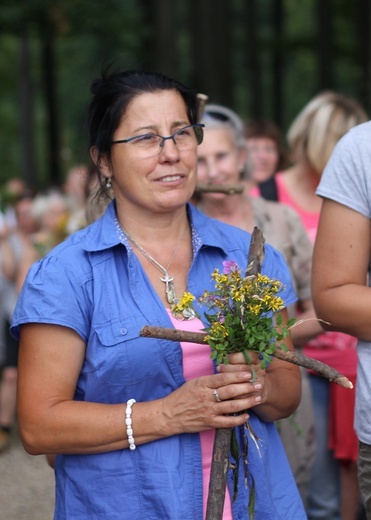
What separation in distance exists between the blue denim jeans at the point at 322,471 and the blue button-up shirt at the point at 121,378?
210 centimetres

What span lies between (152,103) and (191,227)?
42 cm

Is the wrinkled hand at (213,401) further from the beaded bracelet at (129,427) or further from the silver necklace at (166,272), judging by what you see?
the silver necklace at (166,272)

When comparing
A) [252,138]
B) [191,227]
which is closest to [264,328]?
[191,227]

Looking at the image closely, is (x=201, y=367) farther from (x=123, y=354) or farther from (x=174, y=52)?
(x=174, y=52)

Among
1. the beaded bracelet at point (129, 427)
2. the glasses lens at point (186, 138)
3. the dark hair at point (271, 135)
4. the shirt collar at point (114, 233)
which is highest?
the glasses lens at point (186, 138)

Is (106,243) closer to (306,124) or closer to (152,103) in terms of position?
(152,103)

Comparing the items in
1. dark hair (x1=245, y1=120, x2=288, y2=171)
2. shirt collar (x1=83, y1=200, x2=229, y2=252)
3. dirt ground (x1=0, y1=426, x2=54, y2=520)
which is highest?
shirt collar (x1=83, y1=200, x2=229, y2=252)

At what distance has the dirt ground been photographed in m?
7.49

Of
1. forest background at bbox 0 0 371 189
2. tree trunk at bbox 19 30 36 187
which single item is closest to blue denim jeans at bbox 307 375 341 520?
forest background at bbox 0 0 371 189

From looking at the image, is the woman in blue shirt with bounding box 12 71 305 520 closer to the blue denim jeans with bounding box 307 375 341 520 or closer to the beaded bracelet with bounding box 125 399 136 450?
the beaded bracelet with bounding box 125 399 136 450

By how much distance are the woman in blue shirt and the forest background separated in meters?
0.37

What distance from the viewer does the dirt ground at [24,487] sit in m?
7.49

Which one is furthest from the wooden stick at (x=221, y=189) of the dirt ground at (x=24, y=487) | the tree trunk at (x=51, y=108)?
the tree trunk at (x=51, y=108)

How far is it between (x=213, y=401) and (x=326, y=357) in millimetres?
2414
